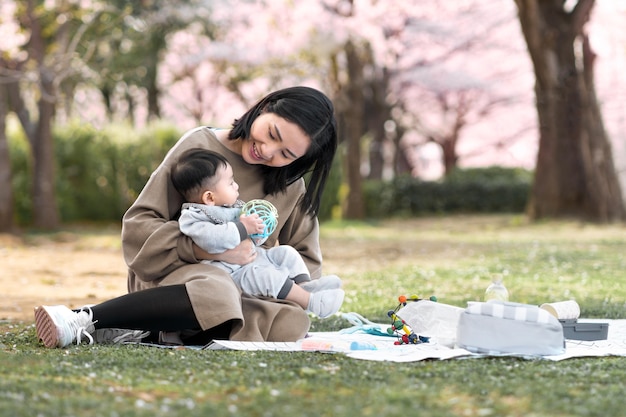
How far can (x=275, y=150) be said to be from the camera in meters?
4.12

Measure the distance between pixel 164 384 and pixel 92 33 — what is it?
1609 centimetres

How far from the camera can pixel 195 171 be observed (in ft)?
13.3

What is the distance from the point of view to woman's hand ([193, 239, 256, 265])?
Answer: 13.3ft

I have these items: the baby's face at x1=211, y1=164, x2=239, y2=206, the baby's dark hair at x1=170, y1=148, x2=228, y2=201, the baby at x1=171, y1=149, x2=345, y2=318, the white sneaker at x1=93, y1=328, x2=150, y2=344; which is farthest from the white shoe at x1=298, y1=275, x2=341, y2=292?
the white sneaker at x1=93, y1=328, x2=150, y2=344

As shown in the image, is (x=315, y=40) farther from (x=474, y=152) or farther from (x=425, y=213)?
(x=474, y=152)

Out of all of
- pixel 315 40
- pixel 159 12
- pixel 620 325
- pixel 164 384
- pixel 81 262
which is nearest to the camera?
pixel 164 384

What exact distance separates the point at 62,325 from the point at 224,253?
0.75 m

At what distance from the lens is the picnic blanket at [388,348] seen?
3.56 meters

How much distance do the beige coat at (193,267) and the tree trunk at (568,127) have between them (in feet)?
35.0

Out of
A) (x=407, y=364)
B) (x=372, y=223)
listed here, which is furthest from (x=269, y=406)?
(x=372, y=223)

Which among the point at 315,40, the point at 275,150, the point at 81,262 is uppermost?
the point at 315,40

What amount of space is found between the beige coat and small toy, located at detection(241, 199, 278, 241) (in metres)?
0.25

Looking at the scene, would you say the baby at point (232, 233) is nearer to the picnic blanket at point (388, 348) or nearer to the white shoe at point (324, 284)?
the white shoe at point (324, 284)

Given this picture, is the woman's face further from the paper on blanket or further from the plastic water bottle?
the plastic water bottle
